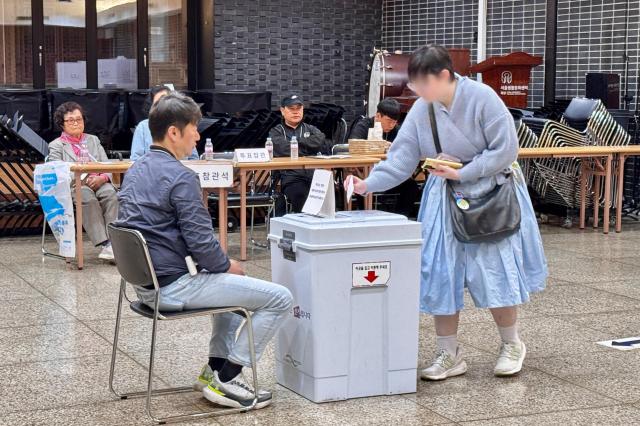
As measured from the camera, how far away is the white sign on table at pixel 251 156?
27.7 ft

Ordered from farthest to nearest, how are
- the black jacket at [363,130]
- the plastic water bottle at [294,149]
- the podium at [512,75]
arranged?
the podium at [512,75] → the black jacket at [363,130] → the plastic water bottle at [294,149]

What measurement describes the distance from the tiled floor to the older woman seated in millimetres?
700

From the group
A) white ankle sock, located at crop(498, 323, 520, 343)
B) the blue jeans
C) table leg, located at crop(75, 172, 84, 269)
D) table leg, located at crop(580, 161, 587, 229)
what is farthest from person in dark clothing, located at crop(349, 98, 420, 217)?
the blue jeans

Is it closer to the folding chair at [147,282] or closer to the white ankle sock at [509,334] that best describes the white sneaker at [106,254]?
the folding chair at [147,282]

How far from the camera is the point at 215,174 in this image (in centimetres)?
817

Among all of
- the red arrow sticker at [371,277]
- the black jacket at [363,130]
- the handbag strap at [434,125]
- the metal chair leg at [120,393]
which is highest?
the handbag strap at [434,125]

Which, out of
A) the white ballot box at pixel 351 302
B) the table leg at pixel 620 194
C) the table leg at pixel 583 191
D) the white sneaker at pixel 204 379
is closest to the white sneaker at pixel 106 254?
the white sneaker at pixel 204 379

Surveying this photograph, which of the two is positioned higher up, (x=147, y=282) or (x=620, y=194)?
(x=147, y=282)

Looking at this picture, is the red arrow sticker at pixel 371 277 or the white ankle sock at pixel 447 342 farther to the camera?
the white ankle sock at pixel 447 342

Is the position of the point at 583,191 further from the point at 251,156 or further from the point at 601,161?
the point at 251,156

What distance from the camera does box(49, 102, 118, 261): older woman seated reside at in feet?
27.8

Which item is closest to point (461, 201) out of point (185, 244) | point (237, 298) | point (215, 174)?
point (237, 298)

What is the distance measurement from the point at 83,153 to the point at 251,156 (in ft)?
4.37

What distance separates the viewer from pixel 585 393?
15.4ft
